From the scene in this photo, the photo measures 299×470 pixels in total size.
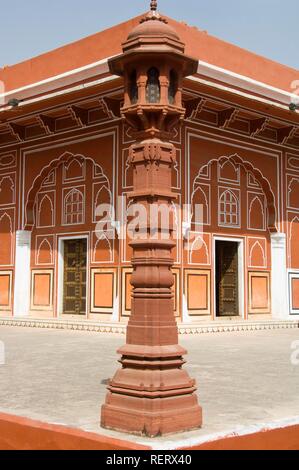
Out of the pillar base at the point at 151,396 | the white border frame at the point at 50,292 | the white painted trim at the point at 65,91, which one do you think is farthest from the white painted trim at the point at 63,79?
the pillar base at the point at 151,396

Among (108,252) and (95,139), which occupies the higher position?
(95,139)

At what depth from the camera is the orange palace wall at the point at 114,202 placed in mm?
9977

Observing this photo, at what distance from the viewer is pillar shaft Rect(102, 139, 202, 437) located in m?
2.82

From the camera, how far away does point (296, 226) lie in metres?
12.2

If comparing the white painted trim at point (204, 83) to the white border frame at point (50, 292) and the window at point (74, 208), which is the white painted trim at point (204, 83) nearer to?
the window at point (74, 208)

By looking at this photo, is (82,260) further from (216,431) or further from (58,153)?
(216,431)

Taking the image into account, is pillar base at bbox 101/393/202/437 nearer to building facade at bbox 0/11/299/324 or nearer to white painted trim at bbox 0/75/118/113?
building facade at bbox 0/11/299/324

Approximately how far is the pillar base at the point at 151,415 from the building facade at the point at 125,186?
6.61m

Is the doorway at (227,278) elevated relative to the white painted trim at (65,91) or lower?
lower

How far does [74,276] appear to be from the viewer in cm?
1095

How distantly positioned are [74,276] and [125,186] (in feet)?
6.98

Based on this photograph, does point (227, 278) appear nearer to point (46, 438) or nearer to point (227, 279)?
point (227, 279)
